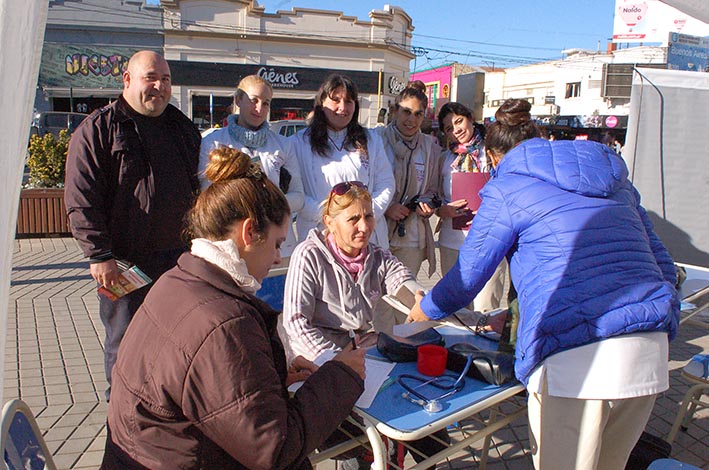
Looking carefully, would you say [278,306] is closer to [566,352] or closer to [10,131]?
[566,352]

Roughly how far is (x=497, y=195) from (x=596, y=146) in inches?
15.0

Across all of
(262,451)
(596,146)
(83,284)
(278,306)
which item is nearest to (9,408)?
(262,451)

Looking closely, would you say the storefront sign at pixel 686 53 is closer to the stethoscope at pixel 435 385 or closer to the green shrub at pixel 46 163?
the green shrub at pixel 46 163

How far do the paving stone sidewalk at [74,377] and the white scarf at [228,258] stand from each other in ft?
5.91

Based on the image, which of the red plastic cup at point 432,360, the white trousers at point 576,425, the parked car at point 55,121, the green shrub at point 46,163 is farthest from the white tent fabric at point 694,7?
the parked car at point 55,121

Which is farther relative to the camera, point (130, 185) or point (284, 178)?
point (284, 178)

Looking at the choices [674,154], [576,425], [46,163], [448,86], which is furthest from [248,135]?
[448,86]

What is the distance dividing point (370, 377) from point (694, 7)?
151cm

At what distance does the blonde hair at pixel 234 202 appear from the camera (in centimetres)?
147

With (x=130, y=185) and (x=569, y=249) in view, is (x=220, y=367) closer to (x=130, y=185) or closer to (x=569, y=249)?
(x=569, y=249)

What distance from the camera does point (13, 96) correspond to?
94cm

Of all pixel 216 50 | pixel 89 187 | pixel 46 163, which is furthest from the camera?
pixel 216 50

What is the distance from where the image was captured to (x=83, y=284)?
591cm

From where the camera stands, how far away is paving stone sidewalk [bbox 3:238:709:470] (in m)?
3.01
